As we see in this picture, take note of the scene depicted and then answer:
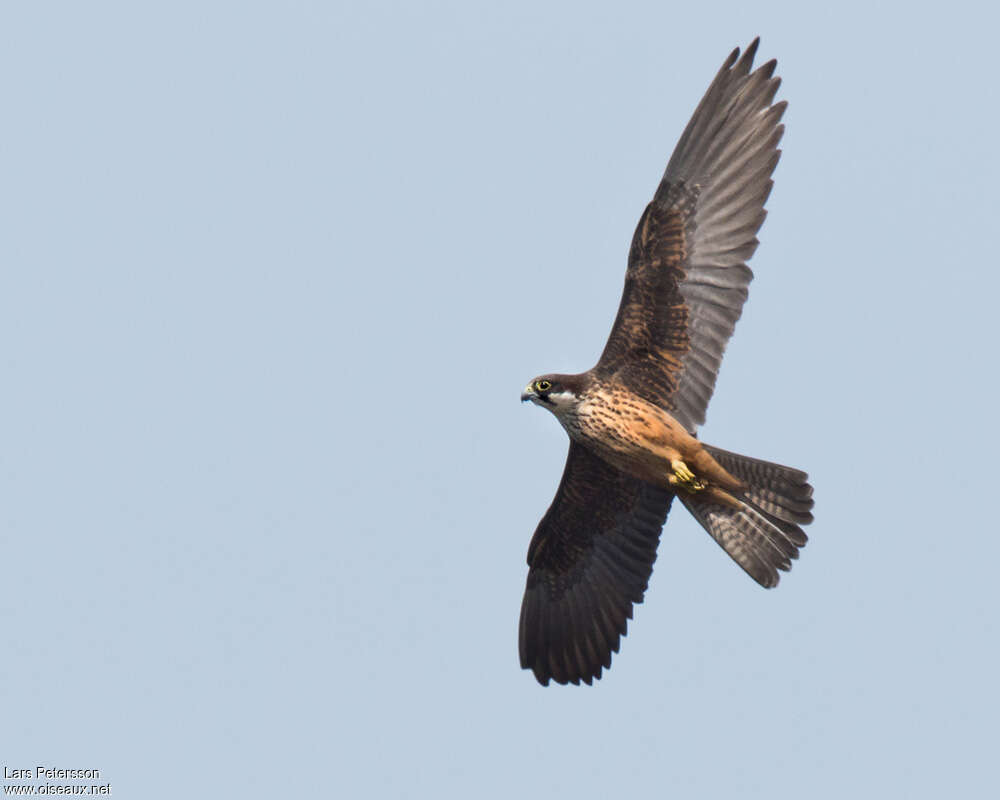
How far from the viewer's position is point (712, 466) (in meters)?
13.4

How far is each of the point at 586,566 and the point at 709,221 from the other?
140 inches

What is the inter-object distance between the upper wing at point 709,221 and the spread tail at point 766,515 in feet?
2.95

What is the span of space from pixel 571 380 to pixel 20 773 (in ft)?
18.4

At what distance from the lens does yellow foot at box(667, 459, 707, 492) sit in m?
13.3

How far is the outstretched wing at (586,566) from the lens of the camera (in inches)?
568

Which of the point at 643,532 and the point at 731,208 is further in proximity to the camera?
the point at 643,532

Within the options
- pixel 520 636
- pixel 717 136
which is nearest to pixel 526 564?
pixel 520 636

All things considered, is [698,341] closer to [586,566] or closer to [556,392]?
[556,392]

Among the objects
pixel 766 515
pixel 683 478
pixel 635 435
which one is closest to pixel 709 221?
pixel 635 435

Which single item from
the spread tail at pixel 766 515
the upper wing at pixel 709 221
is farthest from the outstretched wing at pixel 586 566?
the upper wing at pixel 709 221

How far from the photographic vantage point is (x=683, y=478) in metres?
13.4

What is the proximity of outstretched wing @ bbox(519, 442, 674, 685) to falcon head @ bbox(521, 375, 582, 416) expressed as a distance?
32.1 inches

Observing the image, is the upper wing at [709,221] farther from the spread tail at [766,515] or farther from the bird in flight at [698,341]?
the spread tail at [766,515]

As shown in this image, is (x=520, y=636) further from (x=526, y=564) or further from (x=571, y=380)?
(x=571, y=380)
